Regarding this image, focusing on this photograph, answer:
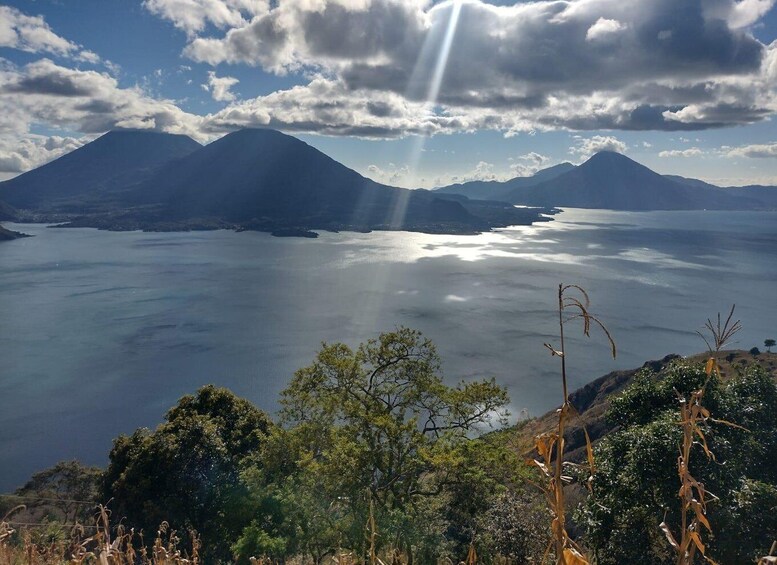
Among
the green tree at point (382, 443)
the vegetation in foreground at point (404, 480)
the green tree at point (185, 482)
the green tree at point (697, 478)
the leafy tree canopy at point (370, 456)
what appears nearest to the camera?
the green tree at point (697, 478)

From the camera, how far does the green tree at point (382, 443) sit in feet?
36.7

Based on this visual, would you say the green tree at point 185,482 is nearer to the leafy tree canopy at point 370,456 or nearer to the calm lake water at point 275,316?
the leafy tree canopy at point 370,456

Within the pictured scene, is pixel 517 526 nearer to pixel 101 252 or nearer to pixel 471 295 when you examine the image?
pixel 471 295

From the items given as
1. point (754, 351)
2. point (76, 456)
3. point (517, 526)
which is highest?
point (517, 526)

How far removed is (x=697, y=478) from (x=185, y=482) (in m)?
13.0

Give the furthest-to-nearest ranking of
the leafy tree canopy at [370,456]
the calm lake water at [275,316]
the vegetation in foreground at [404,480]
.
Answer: the calm lake water at [275,316] → the leafy tree canopy at [370,456] → the vegetation in foreground at [404,480]

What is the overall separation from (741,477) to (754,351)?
47825 millimetres

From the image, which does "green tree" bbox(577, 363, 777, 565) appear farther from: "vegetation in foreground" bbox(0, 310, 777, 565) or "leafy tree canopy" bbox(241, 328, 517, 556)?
"leafy tree canopy" bbox(241, 328, 517, 556)

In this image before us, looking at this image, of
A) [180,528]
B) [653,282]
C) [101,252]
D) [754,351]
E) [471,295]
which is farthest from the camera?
[101,252]

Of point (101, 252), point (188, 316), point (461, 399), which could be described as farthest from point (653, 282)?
point (101, 252)

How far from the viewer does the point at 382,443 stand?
13312mm

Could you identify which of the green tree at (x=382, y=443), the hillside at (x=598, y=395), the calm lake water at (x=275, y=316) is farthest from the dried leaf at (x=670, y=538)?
the calm lake water at (x=275, y=316)

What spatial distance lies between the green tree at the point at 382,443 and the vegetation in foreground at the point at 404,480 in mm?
52

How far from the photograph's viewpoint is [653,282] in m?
90.8
